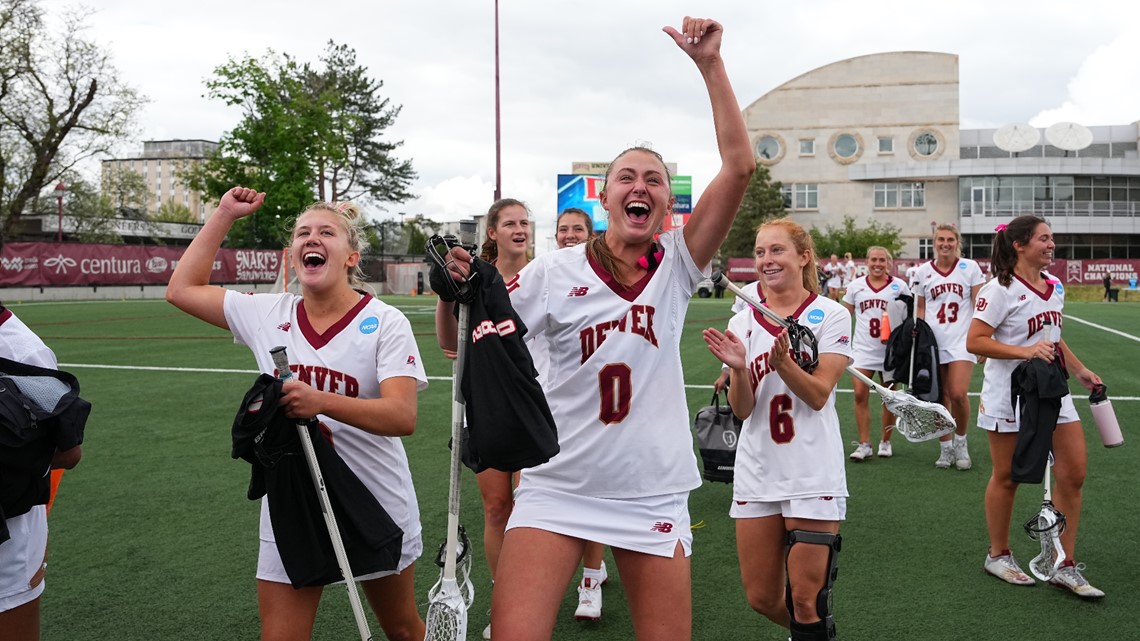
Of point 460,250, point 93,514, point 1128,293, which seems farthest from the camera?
point 1128,293

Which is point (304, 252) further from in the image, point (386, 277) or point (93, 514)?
point (386, 277)

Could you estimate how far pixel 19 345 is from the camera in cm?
305

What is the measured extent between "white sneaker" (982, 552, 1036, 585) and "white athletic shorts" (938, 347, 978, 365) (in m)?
3.80

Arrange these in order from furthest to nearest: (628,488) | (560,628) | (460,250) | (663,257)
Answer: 1. (560,628)
2. (663,257)
3. (628,488)
4. (460,250)

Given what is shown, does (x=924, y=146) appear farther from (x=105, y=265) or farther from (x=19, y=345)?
(x=19, y=345)

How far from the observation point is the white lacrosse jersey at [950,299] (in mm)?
9227

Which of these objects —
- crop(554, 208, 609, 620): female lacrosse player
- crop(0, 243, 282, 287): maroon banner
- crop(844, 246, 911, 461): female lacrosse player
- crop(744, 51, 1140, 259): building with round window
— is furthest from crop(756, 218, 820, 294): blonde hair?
crop(744, 51, 1140, 259): building with round window

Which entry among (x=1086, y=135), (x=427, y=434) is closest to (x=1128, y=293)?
(x=1086, y=135)

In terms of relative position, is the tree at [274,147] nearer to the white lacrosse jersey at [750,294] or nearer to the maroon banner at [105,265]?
the maroon banner at [105,265]

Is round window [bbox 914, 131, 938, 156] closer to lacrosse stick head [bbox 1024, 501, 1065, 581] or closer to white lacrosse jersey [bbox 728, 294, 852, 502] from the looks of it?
lacrosse stick head [bbox 1024, 501, 1065, 581]

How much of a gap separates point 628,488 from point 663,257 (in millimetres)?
842

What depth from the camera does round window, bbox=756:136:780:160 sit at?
8162 cm

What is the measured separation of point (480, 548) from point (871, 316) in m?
5.39

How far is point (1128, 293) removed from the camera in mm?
49875
